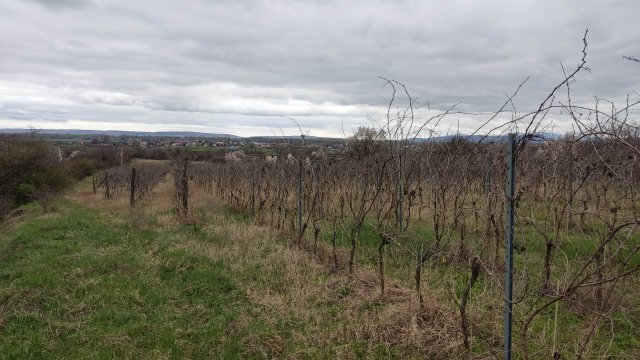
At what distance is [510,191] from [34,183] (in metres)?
25.6

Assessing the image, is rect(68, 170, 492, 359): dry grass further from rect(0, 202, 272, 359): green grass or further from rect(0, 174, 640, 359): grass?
rect(0, 202, 272, 359): green grass

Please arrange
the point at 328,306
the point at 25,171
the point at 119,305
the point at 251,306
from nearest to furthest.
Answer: the point at 328,306 → the point at 251,306 → the point at 119,305 → the point at 25,171

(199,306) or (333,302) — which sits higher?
(333,302)

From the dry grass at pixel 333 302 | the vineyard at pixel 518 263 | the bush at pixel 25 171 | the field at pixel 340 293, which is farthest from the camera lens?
the bush at pixel 25 171

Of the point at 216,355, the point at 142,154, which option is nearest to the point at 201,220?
the point at 216,355

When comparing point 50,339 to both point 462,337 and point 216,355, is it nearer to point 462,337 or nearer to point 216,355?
point 216,355

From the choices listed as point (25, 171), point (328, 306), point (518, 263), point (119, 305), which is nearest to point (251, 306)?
point (328, 306)

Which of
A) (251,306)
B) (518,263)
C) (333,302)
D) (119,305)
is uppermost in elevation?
(518,263)

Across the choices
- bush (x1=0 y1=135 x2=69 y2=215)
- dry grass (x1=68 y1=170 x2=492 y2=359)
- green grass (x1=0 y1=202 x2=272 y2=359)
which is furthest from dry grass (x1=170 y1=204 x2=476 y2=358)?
bush (x1=0 y1=135 x2=69 y2=215)

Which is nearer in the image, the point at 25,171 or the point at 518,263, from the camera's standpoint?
the point at 518,263

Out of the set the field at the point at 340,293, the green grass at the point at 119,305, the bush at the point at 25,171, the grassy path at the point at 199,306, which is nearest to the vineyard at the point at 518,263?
the field at the point at 340,293

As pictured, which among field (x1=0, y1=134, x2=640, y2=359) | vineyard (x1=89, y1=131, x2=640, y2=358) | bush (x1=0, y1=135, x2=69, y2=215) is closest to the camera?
vineyard (x1=89, y1=131, x2=640, y2=358)

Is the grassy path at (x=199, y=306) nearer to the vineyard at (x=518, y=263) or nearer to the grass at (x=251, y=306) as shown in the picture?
the grass at (x=251, y=306)

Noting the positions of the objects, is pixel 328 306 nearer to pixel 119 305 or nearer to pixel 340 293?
pixel 340 293
